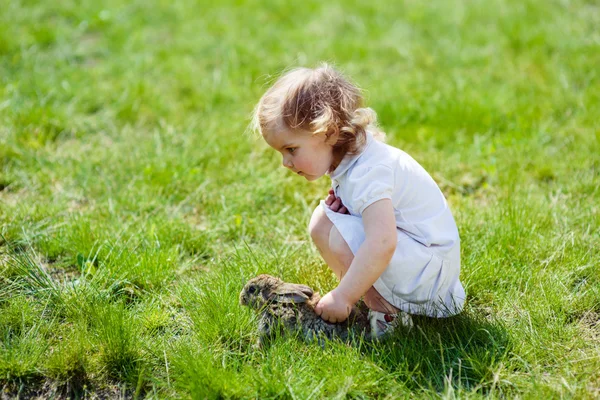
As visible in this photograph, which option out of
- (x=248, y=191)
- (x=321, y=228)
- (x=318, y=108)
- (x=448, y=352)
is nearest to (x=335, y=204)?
(x=321, y=228)

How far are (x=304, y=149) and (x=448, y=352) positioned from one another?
101 cm

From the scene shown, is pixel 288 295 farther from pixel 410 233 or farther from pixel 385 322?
pixel 410 233

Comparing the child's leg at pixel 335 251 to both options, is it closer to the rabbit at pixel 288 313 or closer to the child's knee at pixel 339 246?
the child's knee at pixel 339 246

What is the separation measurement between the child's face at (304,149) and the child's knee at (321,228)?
213 mm

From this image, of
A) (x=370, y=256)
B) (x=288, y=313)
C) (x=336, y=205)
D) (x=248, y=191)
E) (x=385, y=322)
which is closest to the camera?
(x=370, y=256)

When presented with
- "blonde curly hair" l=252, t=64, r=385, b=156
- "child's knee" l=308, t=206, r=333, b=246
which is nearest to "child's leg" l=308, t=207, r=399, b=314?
"child's knee" l=308, t=206, r=333, b=246

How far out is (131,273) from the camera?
3.15 m

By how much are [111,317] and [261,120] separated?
3.38 ft

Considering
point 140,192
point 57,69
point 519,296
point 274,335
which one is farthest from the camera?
point 57,69

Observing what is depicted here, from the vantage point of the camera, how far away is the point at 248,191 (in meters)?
3.97

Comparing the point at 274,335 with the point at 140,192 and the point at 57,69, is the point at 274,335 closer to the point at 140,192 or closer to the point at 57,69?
the point at 140,192

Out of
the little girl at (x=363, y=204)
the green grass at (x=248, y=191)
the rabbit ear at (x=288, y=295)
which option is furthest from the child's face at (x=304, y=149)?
the green grass at (x=248, y=191)

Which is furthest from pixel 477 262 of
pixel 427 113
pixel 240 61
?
pixel 240 61

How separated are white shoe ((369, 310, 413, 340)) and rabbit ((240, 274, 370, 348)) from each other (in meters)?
0.05
